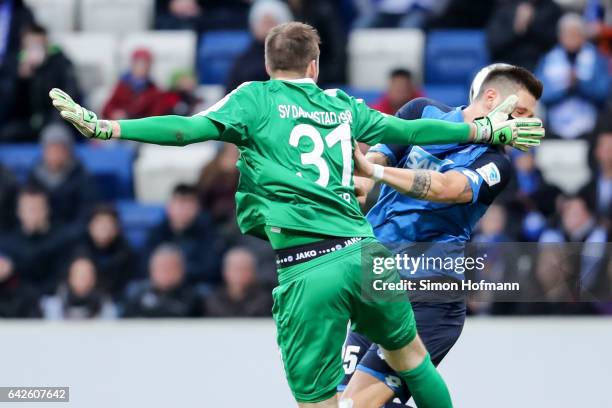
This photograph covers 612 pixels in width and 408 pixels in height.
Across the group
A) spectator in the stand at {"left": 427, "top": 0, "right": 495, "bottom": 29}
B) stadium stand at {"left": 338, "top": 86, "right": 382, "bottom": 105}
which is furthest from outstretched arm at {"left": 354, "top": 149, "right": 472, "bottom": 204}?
spectator in the stand at {"left": 427, "top": 0, "right": 495, "bottom": 29}

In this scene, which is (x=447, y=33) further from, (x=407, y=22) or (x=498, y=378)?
(x=498, y=378)

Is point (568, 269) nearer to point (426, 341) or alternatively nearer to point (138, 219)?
point (426, 341)

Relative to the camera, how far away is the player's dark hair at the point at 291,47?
5492mm

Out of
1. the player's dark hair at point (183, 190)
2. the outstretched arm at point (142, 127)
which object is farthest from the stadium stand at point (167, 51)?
the outstretched arm at point (142, 127)

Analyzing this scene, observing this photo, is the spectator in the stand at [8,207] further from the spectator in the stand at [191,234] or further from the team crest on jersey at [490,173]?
the team crest on jersey at [490,173]

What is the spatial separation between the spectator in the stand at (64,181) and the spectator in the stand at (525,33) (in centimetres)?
373

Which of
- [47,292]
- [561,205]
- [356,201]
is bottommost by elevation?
[47,292]

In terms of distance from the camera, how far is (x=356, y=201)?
221 inches

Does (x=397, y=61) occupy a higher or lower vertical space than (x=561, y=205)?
higher

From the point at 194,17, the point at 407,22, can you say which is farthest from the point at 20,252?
the point at 407,22

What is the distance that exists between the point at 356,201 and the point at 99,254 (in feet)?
18.4

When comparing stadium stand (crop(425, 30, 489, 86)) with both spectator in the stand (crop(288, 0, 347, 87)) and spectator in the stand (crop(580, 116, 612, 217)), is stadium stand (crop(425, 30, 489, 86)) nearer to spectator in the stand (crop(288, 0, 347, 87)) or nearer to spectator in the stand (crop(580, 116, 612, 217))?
spectator in the stand (crop(288, 0, 347, 87))

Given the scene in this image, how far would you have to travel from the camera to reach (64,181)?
37.9 feet

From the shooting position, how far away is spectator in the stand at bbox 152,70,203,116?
39.9 feet
